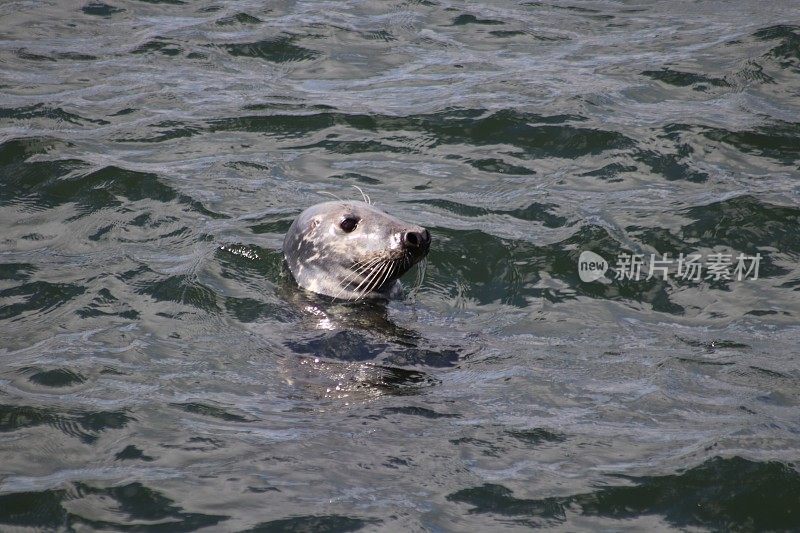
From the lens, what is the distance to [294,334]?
7652 millimetres

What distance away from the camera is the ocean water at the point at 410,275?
5.67 meters

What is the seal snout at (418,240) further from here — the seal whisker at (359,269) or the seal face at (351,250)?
the seal whisker at (359,269)

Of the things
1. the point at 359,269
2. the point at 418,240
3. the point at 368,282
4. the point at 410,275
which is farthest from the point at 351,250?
the point at 410,275

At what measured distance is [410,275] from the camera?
9.22 m

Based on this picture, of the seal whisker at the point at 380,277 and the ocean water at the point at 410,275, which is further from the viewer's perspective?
the seal whisker at the point at 380,277

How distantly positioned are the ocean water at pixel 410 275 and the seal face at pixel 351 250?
192 mm

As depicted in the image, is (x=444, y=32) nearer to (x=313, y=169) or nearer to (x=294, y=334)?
(x=313, y=169)

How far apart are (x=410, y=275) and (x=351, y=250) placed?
45.8 inches

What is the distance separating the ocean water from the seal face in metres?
0.19

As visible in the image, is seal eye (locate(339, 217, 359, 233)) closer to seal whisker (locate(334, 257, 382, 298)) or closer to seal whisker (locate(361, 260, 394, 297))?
seal whisker (locate(334, 257, 382, 298))

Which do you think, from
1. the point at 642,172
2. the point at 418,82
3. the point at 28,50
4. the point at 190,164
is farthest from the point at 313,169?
the point at 28,50

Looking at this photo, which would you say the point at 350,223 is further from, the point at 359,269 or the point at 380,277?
the point at 380,277

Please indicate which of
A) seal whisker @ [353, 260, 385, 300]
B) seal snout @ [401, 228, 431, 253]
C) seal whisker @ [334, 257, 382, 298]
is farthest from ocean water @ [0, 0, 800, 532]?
seal snout @ [401, 228, 431, 253]

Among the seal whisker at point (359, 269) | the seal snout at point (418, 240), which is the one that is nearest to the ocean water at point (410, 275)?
the seal whisker at point (359, 269)
